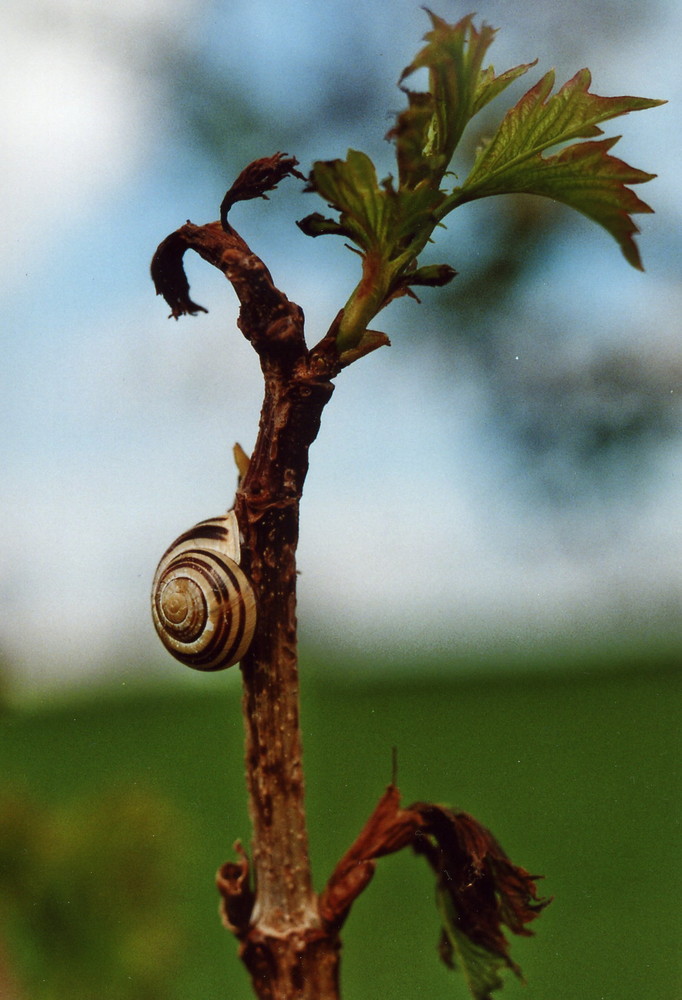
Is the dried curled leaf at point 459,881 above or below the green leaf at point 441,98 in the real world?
below

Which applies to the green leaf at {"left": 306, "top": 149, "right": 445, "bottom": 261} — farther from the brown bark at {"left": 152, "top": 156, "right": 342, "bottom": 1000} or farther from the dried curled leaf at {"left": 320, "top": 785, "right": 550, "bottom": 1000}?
the dried curled leaf at {"left": 320, "top": 785, "right": 550, "bottom": 1000}

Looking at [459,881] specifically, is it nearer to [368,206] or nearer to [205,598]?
[205,598]

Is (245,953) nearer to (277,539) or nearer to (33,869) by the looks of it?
(277,539)

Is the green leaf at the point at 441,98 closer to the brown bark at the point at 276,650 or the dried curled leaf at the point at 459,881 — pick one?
the brown bark at the point at 276,650

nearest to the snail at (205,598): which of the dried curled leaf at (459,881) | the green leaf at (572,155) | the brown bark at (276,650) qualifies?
the brown bark at (276,650)

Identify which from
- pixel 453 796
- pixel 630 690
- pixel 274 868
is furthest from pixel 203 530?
pixel 630 690

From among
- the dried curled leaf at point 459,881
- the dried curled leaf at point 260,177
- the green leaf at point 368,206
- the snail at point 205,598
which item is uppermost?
the dried curled leaf at point 260,177
